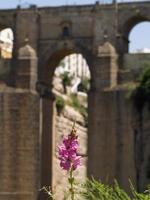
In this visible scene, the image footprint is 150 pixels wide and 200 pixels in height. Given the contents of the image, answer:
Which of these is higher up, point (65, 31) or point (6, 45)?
point (6, 45)

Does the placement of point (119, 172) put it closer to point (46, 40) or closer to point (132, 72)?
point (132, 72)

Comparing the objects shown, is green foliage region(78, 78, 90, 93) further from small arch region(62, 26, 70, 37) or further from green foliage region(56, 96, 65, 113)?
small arch region(62, 26, 70, 37)

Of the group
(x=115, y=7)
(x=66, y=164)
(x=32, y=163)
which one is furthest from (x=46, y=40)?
(x=66, y=164)

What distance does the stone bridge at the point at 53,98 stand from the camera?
121 feet

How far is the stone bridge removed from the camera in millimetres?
36938

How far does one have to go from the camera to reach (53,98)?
132 feet

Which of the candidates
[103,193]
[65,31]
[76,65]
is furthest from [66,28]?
[103,193]

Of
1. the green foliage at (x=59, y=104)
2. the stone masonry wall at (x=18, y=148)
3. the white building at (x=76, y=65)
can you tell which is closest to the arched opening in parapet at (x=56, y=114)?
the green foliage at (x=59, y=104)

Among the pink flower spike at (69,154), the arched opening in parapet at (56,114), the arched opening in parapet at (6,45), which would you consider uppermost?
the arched opening in parapet at (6,45)

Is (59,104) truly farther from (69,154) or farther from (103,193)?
(69,154)

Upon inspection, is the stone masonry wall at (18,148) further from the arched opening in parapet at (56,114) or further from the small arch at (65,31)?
the small arch at (65,31)

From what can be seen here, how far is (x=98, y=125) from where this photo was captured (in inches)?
1474

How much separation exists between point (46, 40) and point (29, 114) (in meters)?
4.04

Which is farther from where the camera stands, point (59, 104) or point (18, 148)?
point (59, 104)
